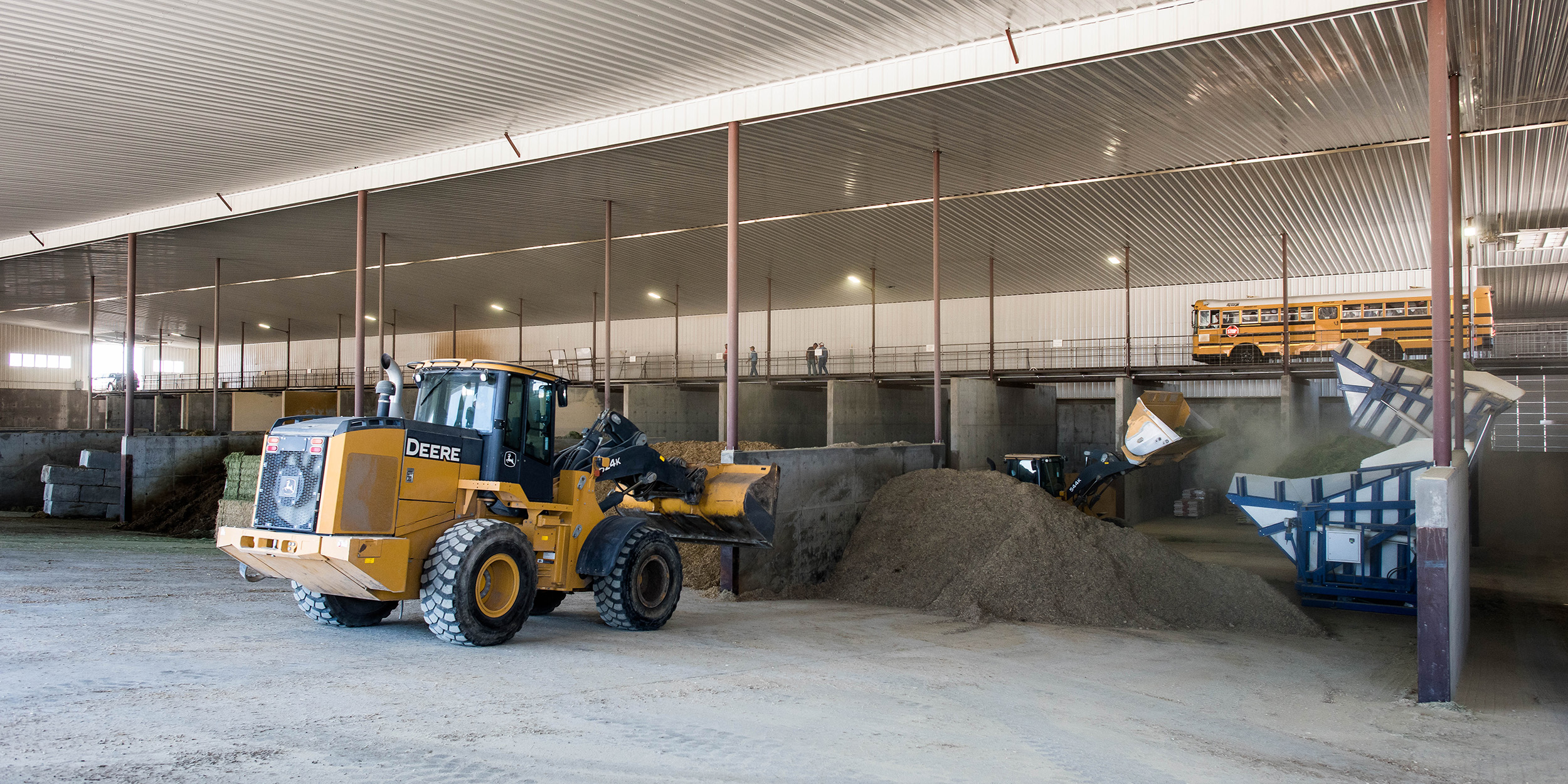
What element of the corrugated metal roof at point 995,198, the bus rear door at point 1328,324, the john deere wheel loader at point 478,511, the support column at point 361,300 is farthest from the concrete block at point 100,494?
the bus rear door at point 1328,324

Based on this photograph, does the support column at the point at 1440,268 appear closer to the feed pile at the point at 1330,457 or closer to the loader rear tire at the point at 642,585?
the loader rear tire at the point at 642,585

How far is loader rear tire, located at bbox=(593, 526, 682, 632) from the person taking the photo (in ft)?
30.1

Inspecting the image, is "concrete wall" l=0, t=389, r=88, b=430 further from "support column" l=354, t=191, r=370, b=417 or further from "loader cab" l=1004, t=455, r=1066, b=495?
"loader cab" l=1004, t=455, r=1066, b=495

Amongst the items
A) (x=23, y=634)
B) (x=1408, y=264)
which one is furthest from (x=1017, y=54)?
(x=1408, y=264)

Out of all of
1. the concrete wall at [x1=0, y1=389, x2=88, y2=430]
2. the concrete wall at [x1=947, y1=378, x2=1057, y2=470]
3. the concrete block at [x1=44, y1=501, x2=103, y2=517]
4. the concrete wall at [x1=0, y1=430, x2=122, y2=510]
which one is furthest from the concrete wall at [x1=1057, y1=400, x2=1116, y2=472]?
the concrete wall at [x1=0, y1=389, x2=88, y2=430]

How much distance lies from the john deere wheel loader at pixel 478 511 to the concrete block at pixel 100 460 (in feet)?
58.5

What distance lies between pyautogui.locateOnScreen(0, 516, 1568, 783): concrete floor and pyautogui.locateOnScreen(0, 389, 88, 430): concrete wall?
154ft

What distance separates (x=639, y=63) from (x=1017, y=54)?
546 centimetres

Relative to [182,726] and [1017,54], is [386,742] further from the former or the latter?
[1017,54]

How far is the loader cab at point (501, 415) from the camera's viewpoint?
8562 mm

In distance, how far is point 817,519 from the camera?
13758 millimetres

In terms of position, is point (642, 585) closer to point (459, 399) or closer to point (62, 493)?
point (459, 399)

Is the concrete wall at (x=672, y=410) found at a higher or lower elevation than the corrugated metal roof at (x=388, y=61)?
→ lower

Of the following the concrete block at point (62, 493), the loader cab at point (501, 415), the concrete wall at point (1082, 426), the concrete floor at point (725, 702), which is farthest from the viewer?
the concrete wall at point (1082, 426)
